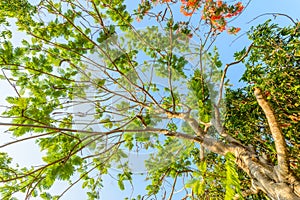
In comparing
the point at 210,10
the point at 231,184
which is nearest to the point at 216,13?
the point at 210,10

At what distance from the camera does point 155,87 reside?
401 cm

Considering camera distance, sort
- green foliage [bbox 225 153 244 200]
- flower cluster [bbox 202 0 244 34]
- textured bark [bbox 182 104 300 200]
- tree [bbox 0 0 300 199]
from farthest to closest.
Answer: flower cluster [bbox 202 0 244 34], tree [bbox 0 0 300 199], green foliage [bbox 225 153 244 200], textured bark [bbox 182 104 300 200]

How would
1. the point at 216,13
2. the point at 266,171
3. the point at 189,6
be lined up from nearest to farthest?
the point at 266,171 → the point at 216,13 → the point at 189,6

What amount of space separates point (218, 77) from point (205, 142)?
1332 mm

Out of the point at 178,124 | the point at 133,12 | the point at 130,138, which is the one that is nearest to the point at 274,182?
the point at 178,124

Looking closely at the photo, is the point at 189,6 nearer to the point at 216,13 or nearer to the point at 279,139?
the point at 216,13

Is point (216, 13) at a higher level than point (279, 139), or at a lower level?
higher

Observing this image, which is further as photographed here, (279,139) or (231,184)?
(231,184)

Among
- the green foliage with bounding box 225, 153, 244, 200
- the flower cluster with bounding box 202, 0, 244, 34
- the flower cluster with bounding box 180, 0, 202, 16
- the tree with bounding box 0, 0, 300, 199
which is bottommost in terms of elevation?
the green foliage with bounding box 225, 153, 244, 200

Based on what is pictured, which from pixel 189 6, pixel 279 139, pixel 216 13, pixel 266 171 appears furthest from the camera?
pixel 189 6

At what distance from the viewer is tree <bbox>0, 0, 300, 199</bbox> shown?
9.89 feet

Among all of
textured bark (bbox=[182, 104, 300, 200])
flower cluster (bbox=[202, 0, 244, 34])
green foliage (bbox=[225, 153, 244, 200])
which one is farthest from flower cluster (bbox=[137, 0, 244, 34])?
green foliage (bbox=[225, 153, 244, 200])

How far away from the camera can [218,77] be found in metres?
3.54

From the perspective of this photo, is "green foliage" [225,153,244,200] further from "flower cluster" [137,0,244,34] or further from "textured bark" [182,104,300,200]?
"flower cluster" [137,0,244,34]
